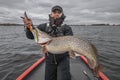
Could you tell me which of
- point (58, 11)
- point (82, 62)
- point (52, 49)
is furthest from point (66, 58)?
point (82, 62)

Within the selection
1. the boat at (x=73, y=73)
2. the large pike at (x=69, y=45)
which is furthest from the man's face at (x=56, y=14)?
the boat at (x=73, y=73)

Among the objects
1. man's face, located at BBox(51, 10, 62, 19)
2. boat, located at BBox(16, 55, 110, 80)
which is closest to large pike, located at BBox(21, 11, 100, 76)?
man's face, located at BBox(51, 10, 62, 19)

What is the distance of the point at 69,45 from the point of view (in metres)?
4.29

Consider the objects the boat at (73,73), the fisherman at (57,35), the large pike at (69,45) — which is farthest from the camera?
the boat at (73,73)

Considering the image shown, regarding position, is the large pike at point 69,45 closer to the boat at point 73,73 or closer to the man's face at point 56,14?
the man's face at point 56,14

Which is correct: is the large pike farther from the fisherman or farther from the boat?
the boat

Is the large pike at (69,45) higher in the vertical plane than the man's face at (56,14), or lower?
lower

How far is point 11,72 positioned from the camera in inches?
416

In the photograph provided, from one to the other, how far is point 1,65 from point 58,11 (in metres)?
9.06

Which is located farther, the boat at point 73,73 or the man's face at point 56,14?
the boat at point 73,73

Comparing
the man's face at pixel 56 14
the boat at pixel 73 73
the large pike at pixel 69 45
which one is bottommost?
the boat at pixel 73 73

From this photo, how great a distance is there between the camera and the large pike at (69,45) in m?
4.18

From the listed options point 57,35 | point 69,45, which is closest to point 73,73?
point 57,35

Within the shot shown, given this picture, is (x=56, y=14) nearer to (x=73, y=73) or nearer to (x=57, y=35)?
(x=57, y=35)
